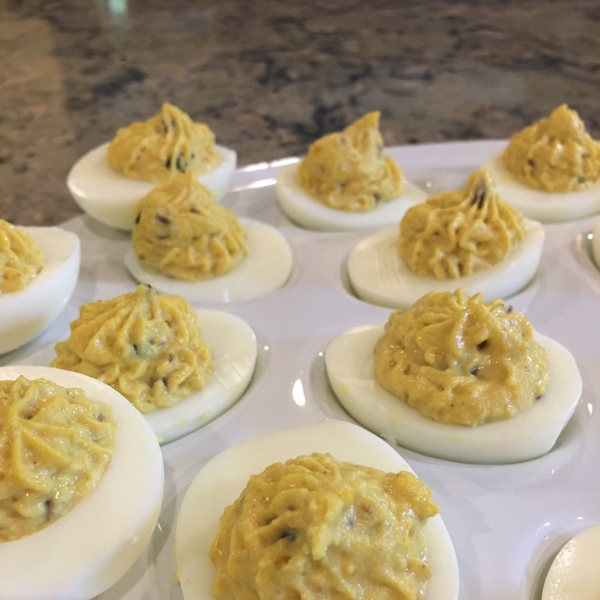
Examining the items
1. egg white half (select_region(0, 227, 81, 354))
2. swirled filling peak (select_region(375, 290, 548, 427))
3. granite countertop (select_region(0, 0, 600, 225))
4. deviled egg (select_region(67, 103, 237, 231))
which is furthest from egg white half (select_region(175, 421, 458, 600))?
granite countertop (select_region(0, 0, 600, 225))

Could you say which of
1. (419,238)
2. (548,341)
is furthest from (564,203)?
(548,341)

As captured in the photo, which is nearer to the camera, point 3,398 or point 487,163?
point 3,398

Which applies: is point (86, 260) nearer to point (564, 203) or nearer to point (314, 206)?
point (314, 206)

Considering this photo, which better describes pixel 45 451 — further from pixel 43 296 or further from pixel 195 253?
pixel 195 253

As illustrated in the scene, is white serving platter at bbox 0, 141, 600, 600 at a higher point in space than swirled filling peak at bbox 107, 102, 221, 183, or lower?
lower

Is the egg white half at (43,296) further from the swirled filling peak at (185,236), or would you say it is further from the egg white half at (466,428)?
the egg white half at (466,428)

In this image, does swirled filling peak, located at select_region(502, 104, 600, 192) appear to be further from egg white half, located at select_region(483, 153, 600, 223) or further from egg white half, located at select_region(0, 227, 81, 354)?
egg white half, located at select_region(0, 227, 81, 354)
